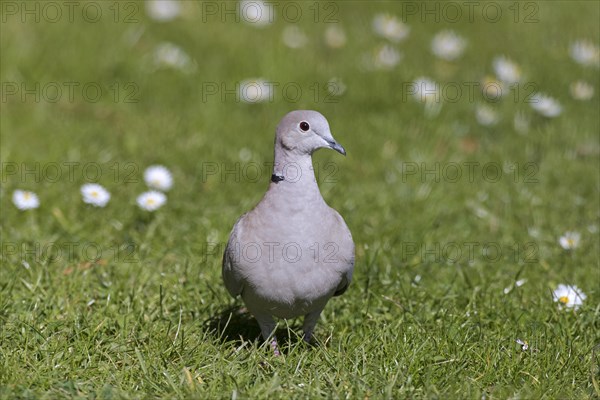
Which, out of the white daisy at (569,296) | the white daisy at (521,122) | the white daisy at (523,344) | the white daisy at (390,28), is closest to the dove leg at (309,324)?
the white daisy at (523,344)

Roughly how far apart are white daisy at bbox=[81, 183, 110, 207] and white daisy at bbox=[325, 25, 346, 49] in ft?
11.6

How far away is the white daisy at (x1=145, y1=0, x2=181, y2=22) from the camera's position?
8.63m

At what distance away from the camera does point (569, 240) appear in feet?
19.5

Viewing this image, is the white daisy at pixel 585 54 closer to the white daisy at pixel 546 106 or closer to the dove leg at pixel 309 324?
the white daisy at pixel 546 106

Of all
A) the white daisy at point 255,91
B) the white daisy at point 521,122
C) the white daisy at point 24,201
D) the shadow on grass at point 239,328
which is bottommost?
the shadow on grass at point 239,328

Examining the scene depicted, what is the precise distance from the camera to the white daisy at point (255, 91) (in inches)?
306

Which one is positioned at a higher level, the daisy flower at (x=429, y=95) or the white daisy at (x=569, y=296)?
the daisy flower at (x=429, y=95)

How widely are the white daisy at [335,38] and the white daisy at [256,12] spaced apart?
2.03 ft

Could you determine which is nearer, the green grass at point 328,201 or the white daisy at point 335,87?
the green grass at point 328,201

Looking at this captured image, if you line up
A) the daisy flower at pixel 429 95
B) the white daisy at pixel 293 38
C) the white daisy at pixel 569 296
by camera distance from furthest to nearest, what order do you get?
the white daisy at pixel 293 38 → the daisy flower at pixel 429 95 → the white daisy at pixel 569 296

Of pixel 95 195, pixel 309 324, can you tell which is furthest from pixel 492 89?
pixel 309 324

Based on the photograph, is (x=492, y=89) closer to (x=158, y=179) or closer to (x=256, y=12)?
(x=256, y=12)

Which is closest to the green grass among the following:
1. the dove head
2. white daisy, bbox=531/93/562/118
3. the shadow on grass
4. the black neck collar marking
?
the shadow on grass

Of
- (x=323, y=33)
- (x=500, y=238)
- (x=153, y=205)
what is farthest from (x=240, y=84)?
(x=500, y=238)
